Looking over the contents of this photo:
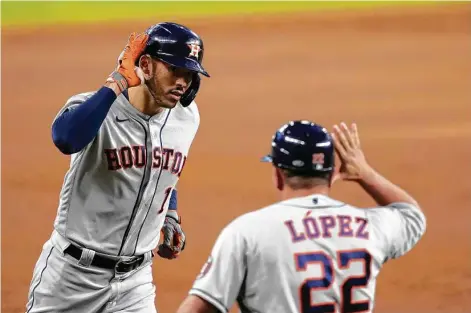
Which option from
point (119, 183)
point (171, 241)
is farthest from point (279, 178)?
point (171, 241)

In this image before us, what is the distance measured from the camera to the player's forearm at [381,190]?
3.58m

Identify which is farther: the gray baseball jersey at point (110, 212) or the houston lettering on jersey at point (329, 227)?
the gray baseball jersey at point (110, 212)

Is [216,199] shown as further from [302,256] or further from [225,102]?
[302,256]

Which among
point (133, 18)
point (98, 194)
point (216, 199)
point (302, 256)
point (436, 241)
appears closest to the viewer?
point (302, 256)

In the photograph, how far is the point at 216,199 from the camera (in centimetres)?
976

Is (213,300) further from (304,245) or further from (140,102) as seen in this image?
(140,102)

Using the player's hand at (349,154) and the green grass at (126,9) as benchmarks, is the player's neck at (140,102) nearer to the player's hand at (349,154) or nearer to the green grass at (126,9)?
the player's hand at (349,154)

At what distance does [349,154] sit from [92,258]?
5.91 ft

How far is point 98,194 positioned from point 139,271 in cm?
55

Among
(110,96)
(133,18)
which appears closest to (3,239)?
(110,96)

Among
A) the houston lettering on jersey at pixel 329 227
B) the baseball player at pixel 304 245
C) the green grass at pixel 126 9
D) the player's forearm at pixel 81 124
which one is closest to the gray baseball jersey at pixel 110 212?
the player's forearm at pixel 81 124

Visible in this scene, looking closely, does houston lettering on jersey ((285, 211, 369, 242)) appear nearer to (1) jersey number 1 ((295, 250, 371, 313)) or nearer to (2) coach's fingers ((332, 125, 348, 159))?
(1) jersey number 1 ((295, 250, 371, 313))

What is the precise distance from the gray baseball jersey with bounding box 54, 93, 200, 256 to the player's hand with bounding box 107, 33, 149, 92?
0.20 metres

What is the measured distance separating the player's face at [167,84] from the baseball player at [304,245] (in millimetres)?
1242
